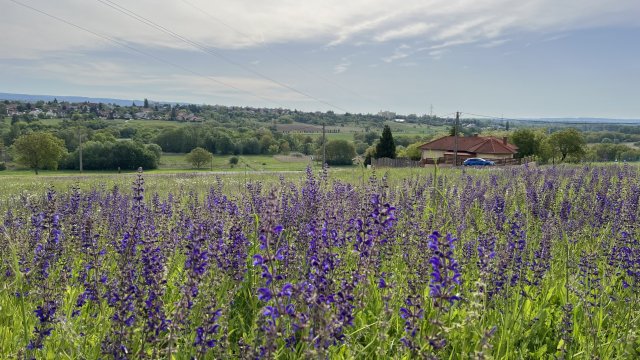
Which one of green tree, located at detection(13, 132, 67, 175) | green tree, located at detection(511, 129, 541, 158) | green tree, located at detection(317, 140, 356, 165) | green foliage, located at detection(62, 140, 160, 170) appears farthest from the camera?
green foliage, located at detection(62, 140, 160, 170)

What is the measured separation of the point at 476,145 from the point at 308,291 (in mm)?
86513

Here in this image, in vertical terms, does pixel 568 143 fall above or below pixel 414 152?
above

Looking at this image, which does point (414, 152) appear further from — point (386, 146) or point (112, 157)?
point (112, 157)

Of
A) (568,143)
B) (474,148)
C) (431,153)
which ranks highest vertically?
(568,143)

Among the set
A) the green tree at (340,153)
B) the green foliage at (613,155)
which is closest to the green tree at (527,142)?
the green foliage at (613,155)

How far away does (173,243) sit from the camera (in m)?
5.12

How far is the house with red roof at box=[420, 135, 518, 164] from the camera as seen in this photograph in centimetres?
7889

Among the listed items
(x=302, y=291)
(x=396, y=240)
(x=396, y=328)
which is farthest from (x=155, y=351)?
(x=396, y=240)

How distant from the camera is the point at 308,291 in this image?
2.59 metres

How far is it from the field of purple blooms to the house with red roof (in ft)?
231

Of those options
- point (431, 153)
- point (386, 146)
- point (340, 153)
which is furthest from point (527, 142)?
point (340, 153)

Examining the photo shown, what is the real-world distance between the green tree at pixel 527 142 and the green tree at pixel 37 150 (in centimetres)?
8204

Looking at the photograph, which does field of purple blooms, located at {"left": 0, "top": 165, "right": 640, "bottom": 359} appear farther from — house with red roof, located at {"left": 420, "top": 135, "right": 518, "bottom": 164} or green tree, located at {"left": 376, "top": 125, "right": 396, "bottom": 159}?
green tree, located at {"left": 376, "top": 125, "right": 396, "bottom": 159}

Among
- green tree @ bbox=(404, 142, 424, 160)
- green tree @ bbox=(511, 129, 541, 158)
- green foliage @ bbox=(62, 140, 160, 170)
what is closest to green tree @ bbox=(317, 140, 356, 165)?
green tree @ bbox=(404, 142, 424, 160)
